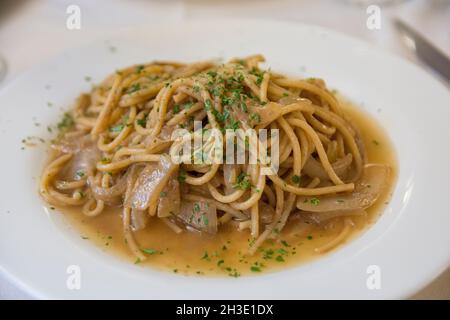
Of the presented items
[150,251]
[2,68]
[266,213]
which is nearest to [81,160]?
[150,251]

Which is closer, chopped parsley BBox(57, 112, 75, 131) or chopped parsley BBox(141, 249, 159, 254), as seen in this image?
chopped parsley BBox(141, 249, 159, 254)

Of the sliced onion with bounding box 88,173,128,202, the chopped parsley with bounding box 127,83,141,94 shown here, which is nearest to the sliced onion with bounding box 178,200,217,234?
the sliced onion with bounding box 88,173,128,202

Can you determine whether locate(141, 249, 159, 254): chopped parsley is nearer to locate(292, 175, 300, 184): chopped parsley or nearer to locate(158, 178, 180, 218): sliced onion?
locate(158, 178, 180, 218): sliced onion

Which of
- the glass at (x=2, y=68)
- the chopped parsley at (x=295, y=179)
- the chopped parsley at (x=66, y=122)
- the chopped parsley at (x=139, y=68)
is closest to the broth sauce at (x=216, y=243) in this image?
the chopped parsley at (x=295, y=179)

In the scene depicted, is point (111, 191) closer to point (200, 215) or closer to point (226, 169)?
point (200, 215)

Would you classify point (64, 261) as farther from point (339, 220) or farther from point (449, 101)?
point (449, 101)
